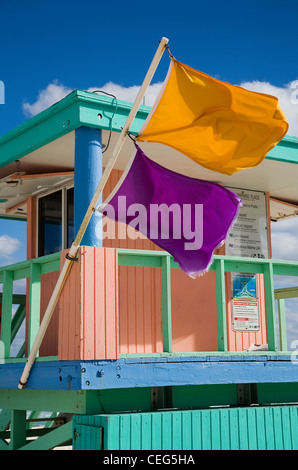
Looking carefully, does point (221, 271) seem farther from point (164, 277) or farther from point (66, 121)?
point (66, 121)

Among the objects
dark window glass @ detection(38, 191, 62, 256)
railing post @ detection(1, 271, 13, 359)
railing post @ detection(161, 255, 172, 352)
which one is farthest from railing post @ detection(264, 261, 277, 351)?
A: dark window glass @ detection(38, 191, 62, 256)

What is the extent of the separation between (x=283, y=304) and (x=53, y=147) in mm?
5283

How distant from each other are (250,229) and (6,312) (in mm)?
4270

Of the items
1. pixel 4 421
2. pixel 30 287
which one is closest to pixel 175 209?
pixel 30 287

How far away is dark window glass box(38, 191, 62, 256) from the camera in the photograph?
9.83 meters

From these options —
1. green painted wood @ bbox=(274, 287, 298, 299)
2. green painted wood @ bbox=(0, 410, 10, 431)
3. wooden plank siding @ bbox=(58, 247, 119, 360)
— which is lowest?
green painted wood @ bbox=(0, 410, 10, 431)

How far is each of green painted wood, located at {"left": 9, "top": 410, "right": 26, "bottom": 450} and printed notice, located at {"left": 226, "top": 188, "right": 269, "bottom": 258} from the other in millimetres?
3869

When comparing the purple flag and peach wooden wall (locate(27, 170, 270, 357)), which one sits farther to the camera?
peach wooden wall (locate(27, 170, 270, 357))

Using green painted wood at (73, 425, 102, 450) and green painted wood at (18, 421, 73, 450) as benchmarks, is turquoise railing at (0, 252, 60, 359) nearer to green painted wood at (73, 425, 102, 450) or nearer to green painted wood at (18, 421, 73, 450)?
green painted wood at (18, 421, 73, 450)

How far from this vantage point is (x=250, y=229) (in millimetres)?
10383

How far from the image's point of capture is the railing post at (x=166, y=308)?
6.83m

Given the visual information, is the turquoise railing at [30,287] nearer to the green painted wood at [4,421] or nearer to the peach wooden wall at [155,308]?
the peach wooden wall at [155,308]

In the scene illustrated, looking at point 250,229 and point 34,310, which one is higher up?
point 250,229
